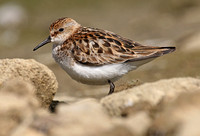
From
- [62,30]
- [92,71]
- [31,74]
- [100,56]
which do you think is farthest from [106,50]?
[31,74]

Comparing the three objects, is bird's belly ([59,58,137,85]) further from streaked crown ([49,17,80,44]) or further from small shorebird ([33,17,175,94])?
streaked crown ([49,17,80,44])

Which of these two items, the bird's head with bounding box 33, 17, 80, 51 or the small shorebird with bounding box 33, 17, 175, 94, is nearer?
the small shorebird with bounding box 33, 17, 175, 94

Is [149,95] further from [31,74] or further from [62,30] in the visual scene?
[62,30]

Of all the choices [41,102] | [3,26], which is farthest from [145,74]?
[3,26]

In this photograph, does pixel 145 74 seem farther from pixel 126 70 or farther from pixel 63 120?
pixel 63 120

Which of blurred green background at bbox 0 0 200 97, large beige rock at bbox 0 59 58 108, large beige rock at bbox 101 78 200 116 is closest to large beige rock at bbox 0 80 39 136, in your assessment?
large beige rock at bbox 101 78 200 116
